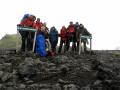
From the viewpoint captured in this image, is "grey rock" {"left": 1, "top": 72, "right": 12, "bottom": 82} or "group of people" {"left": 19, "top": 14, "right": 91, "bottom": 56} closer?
"grey rock" {"left": 1, "top": 72, "right": 12, "bottom": 82}

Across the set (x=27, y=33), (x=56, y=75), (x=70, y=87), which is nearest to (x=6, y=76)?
(x=56, y=75)

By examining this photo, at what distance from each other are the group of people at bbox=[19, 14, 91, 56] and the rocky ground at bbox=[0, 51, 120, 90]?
2914 millimetres

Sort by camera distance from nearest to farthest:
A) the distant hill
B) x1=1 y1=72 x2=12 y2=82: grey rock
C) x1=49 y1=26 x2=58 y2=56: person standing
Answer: x1=1 y1=72 x2=12 y2=82: grey rock < x1=49 y1=26 x2=58 y2=56: person standing < the distant hill

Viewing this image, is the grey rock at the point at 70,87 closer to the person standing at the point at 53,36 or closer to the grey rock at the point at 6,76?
the grey rock at the point at 6,76

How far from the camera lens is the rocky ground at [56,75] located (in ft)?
52.3

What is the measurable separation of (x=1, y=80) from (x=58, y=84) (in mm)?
2704

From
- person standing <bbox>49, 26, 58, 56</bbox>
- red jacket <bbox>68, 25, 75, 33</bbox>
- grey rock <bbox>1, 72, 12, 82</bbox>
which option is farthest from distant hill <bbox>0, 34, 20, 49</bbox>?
grey rock <bbox>1, 72, 12, 82</bbox>

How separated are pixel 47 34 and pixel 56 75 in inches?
277

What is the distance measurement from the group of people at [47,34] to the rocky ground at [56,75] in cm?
291

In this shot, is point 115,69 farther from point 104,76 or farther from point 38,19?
point 38,19

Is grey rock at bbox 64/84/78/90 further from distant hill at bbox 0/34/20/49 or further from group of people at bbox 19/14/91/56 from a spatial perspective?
distant hill at bbox 0/34/20/49

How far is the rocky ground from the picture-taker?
15.9 meters

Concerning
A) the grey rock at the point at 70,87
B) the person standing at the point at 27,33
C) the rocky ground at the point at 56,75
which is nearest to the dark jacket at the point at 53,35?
the person standing at the point at 27,33

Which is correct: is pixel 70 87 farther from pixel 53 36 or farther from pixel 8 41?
pixel 8 41
